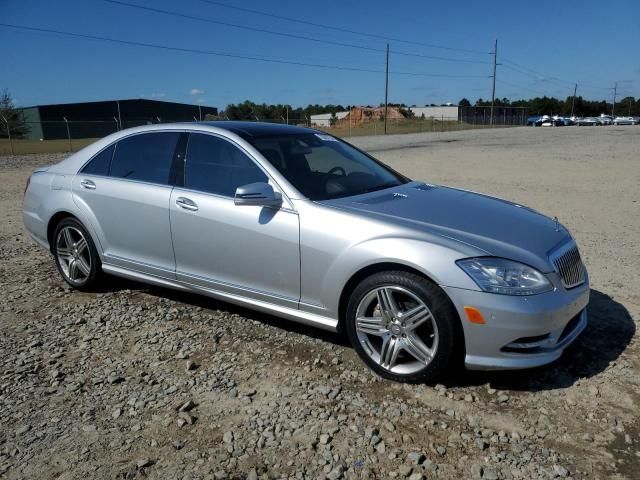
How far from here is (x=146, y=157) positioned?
14.9ft

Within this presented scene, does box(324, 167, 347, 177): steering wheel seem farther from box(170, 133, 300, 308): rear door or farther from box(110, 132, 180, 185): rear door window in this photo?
box(110, 132, 180, 185): rear door window

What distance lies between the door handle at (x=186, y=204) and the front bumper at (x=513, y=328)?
2.03 m

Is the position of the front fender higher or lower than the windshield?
lower

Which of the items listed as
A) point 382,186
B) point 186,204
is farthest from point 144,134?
point 382,186

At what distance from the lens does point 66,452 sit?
274 cm

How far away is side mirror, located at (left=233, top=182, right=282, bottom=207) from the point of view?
141 inches

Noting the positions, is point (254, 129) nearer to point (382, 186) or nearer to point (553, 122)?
point (382, 186)

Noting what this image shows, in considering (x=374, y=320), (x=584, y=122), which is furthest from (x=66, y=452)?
(x=584, y=122)

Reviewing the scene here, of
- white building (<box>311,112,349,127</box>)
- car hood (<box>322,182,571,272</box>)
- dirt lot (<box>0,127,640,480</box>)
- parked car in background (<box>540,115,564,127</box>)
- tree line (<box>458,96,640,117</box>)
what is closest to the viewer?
dirt lot (<box>0,127,640,480</box>)

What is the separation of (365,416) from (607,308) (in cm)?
264

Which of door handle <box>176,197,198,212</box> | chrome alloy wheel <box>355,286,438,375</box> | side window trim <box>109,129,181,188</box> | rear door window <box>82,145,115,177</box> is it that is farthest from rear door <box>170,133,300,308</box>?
rear door window <box>82,145,115,177</box>

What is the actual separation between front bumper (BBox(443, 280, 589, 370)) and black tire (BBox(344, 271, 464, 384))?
0.06 metres

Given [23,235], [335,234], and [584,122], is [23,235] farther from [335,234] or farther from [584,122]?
[584,122]

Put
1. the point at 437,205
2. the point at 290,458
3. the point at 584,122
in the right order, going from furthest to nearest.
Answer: the point at 584,122 → the point at 437,205 → the point at 290,458
